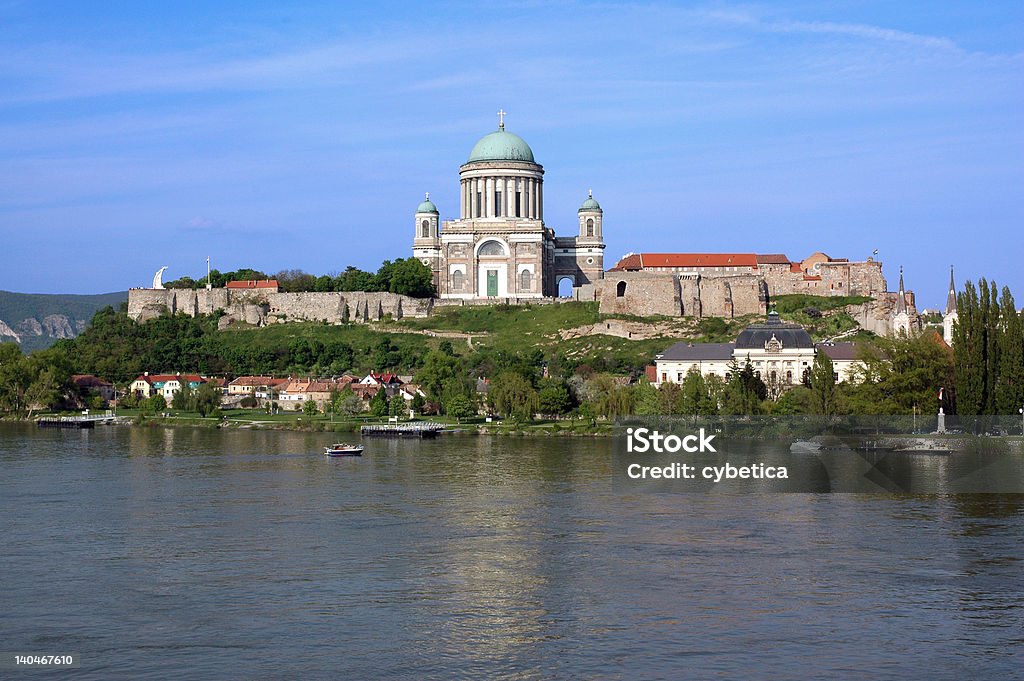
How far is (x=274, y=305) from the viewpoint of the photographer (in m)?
82.7

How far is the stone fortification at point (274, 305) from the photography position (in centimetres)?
8125

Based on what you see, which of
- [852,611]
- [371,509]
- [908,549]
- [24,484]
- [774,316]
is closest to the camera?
[852,611]

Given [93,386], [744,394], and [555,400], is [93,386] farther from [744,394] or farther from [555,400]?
[744,394]

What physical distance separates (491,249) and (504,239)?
3.66ft

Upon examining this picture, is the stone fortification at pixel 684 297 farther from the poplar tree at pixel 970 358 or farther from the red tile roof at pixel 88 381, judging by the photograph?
the poplar tree at pixel 970 358

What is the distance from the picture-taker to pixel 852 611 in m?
20.5

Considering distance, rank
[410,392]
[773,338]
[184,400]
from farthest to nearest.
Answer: [184,400] < [410,392] < [773,338]

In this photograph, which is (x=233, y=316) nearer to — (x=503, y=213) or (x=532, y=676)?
(x=503, y=213)

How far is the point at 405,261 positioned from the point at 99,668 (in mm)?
67491

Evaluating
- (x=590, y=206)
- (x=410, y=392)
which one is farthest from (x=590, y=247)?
(x=410, y=392)

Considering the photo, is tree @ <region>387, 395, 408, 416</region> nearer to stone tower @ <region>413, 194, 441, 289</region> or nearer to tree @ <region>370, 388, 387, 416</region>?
tree @ <region>370, 388, 387, 416</region>

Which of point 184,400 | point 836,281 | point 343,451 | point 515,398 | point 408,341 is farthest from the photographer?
point 836,281

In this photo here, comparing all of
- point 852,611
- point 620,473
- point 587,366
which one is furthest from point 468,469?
point 587,366

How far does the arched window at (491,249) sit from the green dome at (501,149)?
5.70 metres
